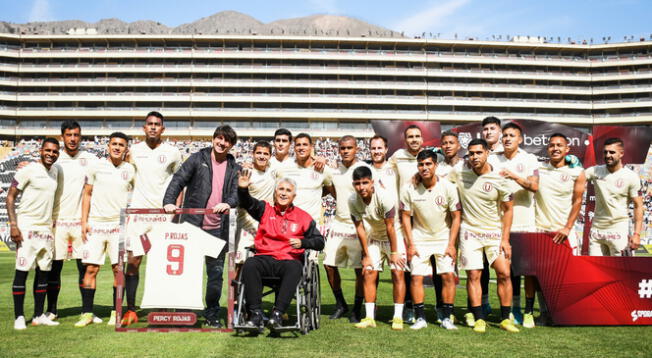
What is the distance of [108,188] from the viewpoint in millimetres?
6406

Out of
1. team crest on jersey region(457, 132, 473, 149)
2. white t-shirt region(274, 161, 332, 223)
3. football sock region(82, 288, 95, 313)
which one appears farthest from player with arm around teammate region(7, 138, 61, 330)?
team crest on jersey region(457, 132, 473, 149)

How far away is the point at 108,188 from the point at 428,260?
392 centimetres

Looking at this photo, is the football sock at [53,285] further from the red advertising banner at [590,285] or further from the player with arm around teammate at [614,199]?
the player with arm around teammate at [614,199]

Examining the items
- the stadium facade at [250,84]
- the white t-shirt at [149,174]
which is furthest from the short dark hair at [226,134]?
the stadium facade at [250,84]

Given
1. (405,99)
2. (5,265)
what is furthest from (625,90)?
(5,265)

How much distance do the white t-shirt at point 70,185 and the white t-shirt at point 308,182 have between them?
2.35 m

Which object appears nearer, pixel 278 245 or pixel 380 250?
pixel 278 245

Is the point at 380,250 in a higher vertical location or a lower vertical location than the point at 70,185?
lower

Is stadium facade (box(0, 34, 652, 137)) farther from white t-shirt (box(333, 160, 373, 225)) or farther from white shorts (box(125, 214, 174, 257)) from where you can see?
white shorts (box(125, 214, 174, 257))

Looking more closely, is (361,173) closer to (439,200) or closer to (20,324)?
(439,200)

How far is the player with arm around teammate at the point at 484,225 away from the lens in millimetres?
5820

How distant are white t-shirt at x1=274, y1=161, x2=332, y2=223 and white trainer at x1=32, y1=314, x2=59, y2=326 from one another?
3080 mm

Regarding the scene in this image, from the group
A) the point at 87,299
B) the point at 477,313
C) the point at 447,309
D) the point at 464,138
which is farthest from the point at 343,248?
the point at 464,138

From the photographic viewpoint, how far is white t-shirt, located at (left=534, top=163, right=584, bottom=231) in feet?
21.2
